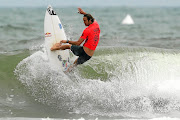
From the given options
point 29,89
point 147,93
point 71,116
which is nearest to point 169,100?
point 147,93

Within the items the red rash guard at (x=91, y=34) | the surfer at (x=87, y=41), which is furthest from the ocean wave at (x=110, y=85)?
the red rash guard at (x=91, y=34)

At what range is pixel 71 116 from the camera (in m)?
5.54

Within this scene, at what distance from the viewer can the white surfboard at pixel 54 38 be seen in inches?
287

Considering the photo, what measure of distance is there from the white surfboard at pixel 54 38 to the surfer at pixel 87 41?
179 mm

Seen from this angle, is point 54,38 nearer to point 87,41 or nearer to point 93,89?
point 87,41

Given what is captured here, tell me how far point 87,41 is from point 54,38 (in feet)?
3.50

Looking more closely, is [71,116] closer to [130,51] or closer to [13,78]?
[13,78]

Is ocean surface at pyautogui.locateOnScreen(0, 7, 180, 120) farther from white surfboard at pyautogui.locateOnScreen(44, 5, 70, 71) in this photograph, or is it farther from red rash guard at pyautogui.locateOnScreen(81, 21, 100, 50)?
red rash guard at pyautogui.locateOnScreen(81, 21, 100, 50)

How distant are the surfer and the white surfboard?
18 centimetres

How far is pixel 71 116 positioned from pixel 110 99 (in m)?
1.16

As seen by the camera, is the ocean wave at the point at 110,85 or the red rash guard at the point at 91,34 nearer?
the ocean wave at the point at 110,85

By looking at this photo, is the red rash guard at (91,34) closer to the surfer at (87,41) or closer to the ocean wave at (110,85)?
the surfer at (87,41)

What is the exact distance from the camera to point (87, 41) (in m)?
6.74

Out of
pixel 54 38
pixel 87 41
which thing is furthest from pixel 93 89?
pixel 54 38
